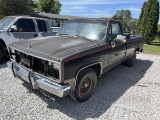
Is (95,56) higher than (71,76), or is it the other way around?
(95,56)

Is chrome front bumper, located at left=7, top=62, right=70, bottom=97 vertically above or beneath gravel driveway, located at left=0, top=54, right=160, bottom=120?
above

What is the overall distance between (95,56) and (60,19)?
35.2 meters

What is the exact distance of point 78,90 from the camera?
153 inches

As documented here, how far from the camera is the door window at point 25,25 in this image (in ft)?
24.4

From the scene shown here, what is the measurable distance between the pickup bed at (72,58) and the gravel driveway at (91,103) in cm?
37

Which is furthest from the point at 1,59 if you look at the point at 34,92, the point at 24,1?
the point at 24,1

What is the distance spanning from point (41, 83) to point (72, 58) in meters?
0.83

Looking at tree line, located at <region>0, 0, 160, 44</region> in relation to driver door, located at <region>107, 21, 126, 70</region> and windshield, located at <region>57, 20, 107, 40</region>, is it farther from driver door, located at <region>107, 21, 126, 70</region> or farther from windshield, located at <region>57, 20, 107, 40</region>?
windshield, located at <region>57, 20, 107, 40</region>

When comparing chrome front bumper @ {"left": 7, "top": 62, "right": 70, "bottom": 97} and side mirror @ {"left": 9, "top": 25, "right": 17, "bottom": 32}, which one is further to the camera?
side mirror @ {"left": 9, "top": 25, "right": 17, "bottom": 32}

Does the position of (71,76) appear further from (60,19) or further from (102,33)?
(60,19)

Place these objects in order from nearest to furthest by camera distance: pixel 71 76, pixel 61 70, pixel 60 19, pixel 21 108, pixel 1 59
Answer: pixel 61 70
pixel 71 76
pixel 21 108
pixel 1 59
pixel 60 19

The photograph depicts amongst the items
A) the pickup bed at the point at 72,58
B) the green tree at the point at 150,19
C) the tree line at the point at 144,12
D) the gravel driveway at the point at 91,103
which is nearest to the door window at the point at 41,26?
the pickup bed at the point at 72,58

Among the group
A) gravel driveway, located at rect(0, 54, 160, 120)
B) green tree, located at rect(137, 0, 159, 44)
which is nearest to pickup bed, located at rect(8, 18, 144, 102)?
gravel driveway, located at rect(0, 54, 160, 120)

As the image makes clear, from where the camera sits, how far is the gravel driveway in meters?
3.66
